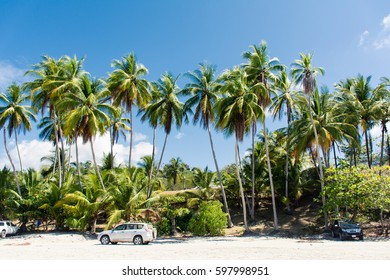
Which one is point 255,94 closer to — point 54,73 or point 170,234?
point 170,234

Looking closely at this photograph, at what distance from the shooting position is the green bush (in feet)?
92.2

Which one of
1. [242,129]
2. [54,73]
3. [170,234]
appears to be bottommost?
[170,234]

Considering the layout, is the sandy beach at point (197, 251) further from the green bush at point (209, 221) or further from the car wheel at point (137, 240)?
the green bush at point (209, 221)

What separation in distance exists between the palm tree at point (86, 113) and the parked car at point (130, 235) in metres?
8.19

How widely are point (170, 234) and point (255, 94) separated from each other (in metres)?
14.2

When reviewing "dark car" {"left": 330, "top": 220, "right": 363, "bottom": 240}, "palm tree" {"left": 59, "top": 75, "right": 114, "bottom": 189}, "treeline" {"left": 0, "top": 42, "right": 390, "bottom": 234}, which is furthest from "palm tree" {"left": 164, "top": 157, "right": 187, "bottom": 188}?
"dark car" {"left": 330, "top": 220, "right": 363, "bottom": 240}

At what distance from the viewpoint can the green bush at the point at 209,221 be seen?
2809cm

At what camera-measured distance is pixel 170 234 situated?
30062mm

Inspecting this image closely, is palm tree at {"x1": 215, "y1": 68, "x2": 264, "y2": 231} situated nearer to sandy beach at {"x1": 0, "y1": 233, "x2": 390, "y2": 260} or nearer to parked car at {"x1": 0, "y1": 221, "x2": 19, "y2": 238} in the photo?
sandy beach at {"x1": 0, "y1": 233, "x2": 390, "y2": 260}

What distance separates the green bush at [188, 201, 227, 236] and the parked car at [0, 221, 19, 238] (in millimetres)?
15306

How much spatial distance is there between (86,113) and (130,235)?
41.1ft

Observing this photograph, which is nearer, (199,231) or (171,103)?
(199,231)

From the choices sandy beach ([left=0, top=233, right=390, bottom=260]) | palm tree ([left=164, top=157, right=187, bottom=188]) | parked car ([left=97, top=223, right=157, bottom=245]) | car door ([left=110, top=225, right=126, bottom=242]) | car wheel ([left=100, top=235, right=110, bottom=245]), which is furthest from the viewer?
palm tree ([left=164, top=157, right=187, bottom=188])

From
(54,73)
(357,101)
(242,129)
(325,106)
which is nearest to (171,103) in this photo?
(242,129)
